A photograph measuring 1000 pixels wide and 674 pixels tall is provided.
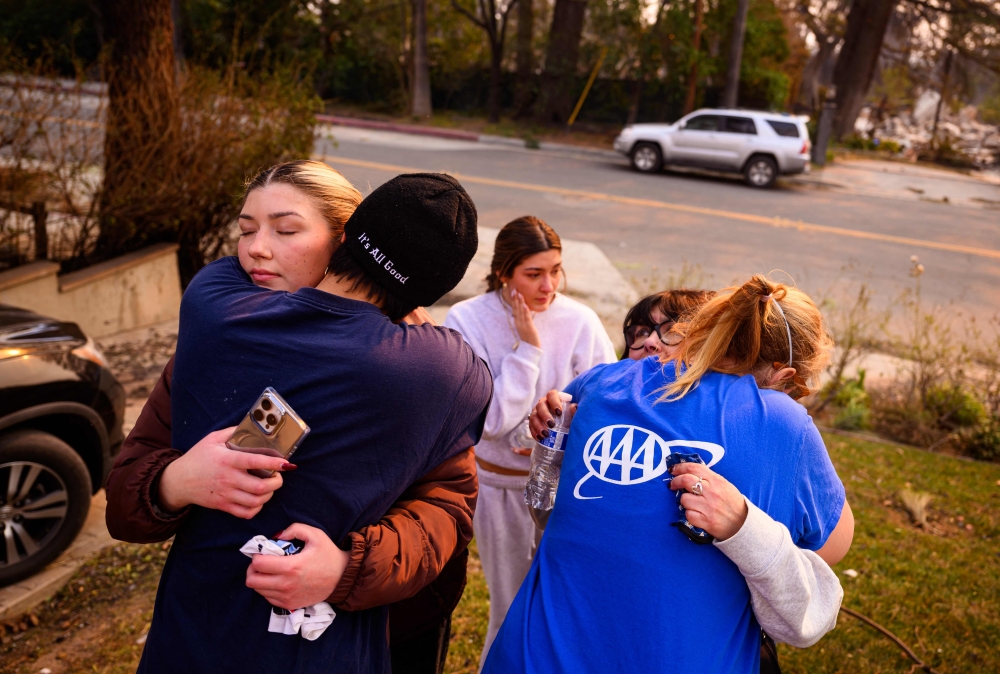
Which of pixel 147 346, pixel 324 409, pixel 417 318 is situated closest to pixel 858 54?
pixel 147 346

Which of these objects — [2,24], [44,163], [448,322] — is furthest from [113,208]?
[2,24]

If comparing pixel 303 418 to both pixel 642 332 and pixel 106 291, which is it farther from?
pixel 106 291

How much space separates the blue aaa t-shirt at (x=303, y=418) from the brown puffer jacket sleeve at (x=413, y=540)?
2.1 inches

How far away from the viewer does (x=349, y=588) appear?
1492 millimetres

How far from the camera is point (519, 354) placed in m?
2.82

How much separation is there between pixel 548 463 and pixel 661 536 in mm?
682

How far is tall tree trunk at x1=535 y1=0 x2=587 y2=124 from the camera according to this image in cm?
2402

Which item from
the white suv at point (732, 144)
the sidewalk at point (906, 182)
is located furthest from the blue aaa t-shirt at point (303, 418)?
the sidewalk at point (906, 182)

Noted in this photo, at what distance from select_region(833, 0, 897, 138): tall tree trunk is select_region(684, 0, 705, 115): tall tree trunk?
6.10 metres

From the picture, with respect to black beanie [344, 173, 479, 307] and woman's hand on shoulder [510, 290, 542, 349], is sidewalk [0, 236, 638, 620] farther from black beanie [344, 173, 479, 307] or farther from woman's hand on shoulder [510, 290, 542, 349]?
black beanie [344, 173, 479, 307]

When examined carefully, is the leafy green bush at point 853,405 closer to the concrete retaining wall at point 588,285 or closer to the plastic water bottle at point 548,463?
the concrete retaining wall at point 588,285

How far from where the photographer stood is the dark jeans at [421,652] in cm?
199

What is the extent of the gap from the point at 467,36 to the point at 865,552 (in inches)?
1027

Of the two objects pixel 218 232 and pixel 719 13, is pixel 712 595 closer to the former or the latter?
pixel 218 232
